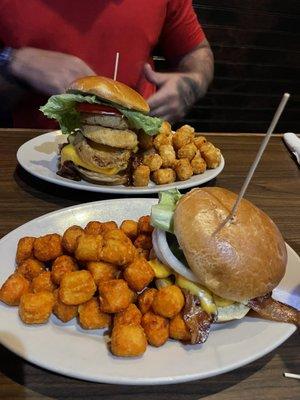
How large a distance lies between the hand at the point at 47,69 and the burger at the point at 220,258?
4.90ft

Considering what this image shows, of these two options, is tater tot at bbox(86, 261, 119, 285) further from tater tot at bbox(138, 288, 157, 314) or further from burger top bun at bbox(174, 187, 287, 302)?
burger top bun at bbox(174, 187, 287, 302)

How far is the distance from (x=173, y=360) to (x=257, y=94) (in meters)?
4.03

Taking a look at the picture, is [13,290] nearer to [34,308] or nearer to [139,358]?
[34,308]

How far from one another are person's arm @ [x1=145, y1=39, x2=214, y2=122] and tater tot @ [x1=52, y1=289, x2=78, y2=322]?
5.51 ft

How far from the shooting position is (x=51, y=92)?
8.50 ft

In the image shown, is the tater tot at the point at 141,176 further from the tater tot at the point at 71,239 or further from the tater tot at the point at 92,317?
the tater tot at the point at 92,317

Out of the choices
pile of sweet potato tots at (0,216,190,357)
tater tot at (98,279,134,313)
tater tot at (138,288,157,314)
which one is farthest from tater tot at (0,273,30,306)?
tater tot at (138,288,157,314)

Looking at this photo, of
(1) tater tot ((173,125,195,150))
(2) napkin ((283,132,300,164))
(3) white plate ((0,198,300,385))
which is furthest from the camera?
(2) napkin ((283,132,300,164))

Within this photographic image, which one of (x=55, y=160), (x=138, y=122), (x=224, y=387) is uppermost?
(x=138, y=122)

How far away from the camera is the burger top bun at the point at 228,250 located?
1184 millimetres

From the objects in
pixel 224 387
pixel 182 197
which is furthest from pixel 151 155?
pixel 224 387

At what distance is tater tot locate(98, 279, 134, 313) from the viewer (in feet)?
3.94

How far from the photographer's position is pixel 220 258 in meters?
1.18

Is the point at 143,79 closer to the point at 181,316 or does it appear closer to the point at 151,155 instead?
the point at 151,155
